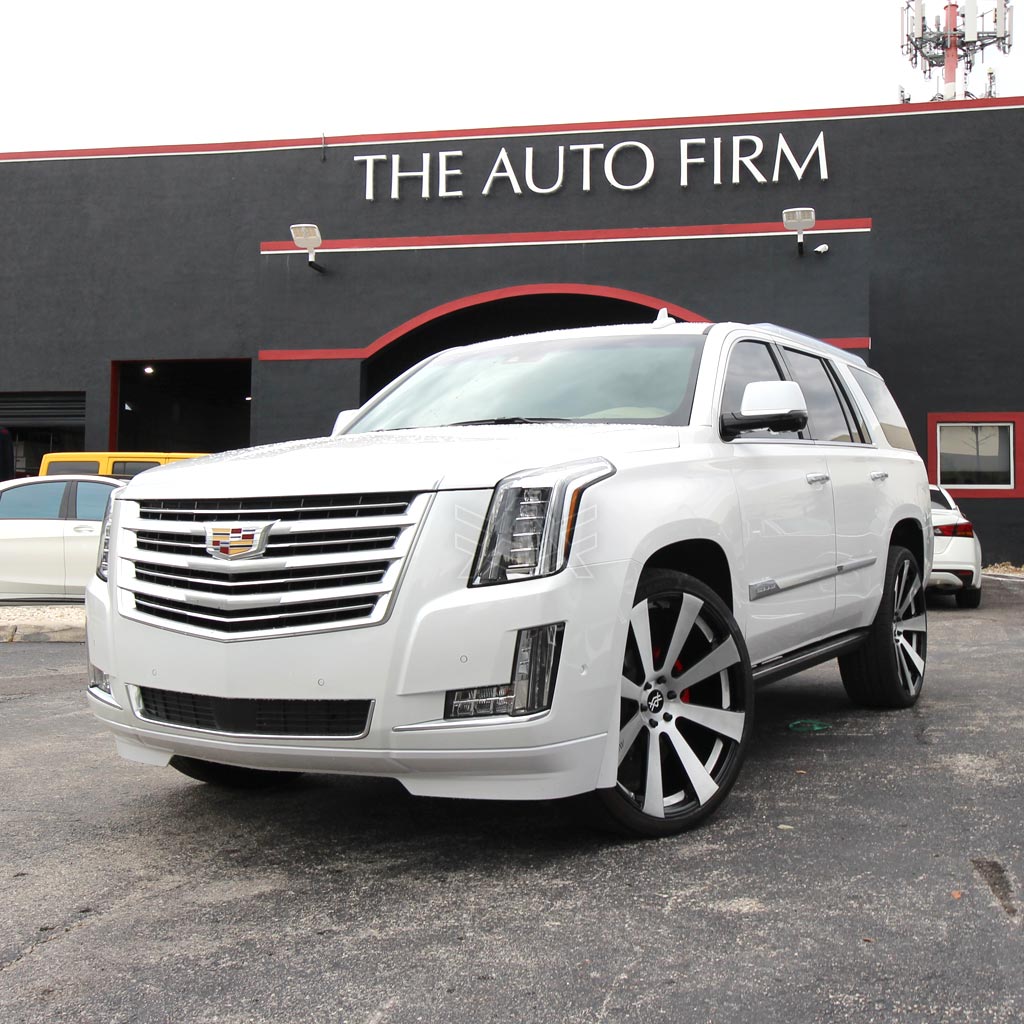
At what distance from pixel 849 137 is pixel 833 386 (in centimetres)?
1359

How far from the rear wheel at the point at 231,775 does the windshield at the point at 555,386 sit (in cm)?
151

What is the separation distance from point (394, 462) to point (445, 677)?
669 millimetres

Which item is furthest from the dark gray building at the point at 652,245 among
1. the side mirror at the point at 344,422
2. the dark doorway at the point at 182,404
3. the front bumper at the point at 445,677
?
the front bumper at the point at 445,677

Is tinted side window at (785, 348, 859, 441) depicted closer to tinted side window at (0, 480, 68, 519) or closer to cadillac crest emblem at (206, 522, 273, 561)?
cadillac crest emblem at (206, 522, 273, 561)

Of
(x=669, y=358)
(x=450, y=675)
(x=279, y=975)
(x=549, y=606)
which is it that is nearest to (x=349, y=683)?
(x=450, y=675)

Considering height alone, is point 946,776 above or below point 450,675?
below

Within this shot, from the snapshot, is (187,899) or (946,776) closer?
(187,899)

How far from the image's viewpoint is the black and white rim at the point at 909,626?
6.08m

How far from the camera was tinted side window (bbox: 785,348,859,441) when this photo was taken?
5.47 meters

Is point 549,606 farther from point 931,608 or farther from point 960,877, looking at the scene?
point 931,608

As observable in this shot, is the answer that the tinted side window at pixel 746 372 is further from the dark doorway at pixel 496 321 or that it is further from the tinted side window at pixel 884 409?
the dark doorway at pixel 496 321

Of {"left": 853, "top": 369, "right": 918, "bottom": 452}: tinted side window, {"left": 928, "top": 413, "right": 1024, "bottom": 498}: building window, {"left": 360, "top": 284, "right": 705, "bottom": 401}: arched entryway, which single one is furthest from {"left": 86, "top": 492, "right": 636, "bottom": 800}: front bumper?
{"left": 928, "top": 413, "right": 1024, "bottom": 498}: building window

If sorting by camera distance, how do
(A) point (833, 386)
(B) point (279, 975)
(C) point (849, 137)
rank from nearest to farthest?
1. (B) point (279, 975)
2. (A) point (833, 386)
3. (C) point (849, 137)

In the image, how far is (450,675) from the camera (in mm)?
3244
